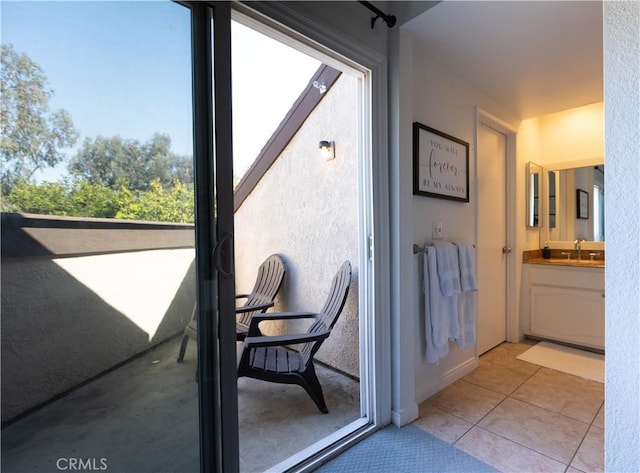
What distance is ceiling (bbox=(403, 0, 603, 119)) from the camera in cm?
163

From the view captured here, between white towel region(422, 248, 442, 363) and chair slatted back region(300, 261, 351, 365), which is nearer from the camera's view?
white towel region(422, 248, 442, 363)

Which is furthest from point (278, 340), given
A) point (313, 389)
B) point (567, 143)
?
point (567, 143)

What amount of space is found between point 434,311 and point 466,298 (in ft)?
1.45

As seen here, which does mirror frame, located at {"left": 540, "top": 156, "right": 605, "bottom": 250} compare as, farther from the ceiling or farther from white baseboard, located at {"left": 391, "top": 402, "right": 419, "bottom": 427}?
white baseboard, located at {"left": 391, "top": 402, "right": 419, "bottom": 427}

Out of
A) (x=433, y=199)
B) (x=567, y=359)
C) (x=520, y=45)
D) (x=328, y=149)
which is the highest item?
(x=520, y=45)

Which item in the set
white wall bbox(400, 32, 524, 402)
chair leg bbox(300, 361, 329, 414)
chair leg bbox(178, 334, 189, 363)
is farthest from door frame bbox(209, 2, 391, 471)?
chair leg bbox(178, 334, 189, 363)

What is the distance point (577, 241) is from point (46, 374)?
4236 millimetres

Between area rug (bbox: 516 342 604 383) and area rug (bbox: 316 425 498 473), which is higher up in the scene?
area rug (bbox: 316 425 498 473)

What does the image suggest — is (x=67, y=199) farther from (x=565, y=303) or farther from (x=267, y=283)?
(x=565, y=303)

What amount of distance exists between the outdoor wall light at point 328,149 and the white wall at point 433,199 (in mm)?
729

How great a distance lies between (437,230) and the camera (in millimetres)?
2160

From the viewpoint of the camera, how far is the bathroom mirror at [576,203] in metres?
3.19

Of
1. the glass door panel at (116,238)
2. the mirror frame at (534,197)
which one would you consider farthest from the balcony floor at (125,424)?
the mirror frame at (534,197)

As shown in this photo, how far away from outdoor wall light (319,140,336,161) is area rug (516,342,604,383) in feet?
7.92
